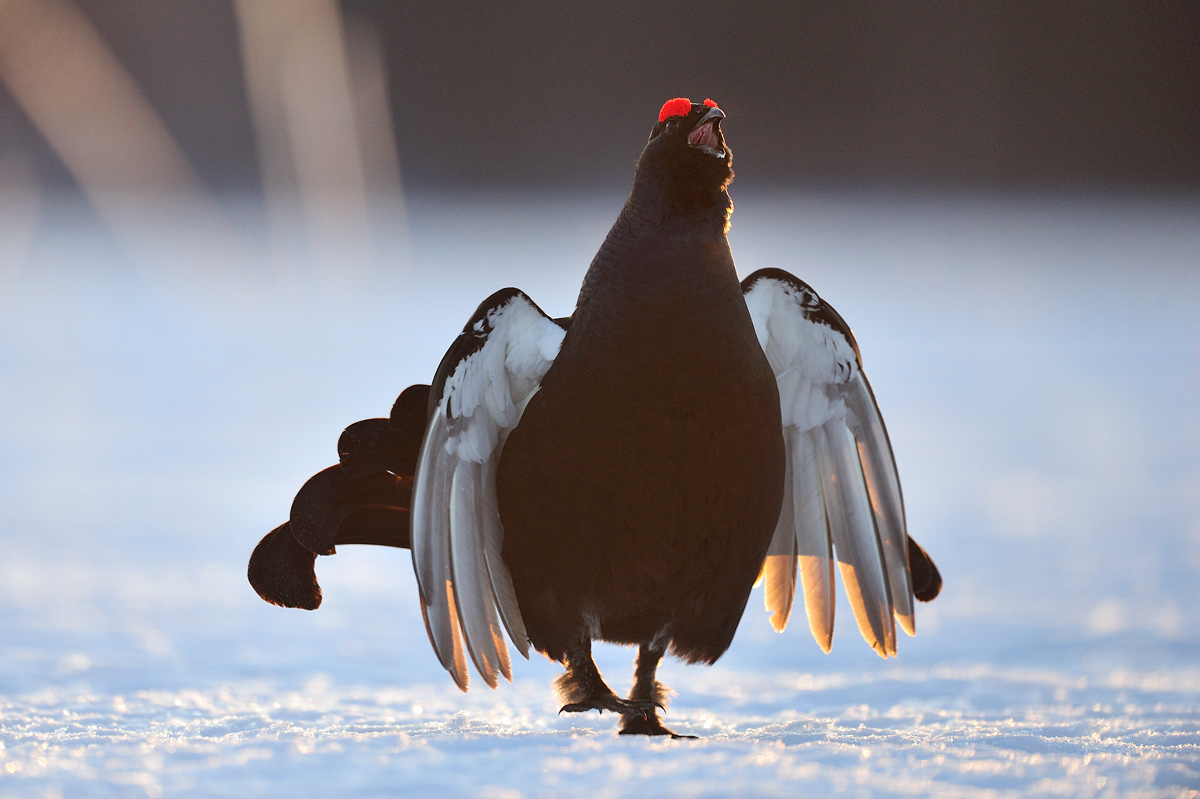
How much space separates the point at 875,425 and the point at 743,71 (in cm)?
1383

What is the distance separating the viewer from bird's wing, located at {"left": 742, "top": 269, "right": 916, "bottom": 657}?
2.48 meters

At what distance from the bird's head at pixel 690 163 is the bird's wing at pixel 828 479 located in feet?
0.94

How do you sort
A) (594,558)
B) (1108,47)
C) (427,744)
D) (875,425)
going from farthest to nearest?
1. (1108,47)
2. (875,425)
3. (594,558)
4. (427,744)

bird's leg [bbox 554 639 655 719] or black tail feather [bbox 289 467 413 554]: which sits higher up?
black tail feather [bbox 289 467 413 554]

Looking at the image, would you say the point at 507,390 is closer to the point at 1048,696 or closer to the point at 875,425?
the point at 875,425

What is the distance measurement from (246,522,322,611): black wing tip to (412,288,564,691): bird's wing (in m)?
0.37

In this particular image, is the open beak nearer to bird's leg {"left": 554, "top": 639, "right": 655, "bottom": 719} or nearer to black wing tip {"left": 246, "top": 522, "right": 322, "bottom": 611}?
bird's leg {"left": 554, "top": 639, "right": 655, "bottom": 719}

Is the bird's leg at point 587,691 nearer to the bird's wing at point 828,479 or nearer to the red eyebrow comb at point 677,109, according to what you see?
the bird's wing at point 828,479

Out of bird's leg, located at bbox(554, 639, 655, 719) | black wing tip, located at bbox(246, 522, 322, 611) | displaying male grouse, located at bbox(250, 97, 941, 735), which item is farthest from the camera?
black wing tip, located at bbox(246, 522, 322, 611)

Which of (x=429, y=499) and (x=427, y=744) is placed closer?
(x=427, y=744)

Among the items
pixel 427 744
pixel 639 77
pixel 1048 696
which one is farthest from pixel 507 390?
pixel 639 77

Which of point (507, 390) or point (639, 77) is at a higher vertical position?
point (639, 77)

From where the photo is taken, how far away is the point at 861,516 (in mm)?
2617

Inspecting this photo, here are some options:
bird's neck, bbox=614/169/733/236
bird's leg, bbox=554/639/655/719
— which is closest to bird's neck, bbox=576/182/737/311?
bird's neck, bbox=614/169/733/236
